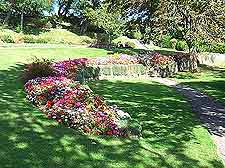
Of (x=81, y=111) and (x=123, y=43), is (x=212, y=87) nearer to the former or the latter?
(x=81, y=111)

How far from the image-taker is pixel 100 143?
34.9 feet

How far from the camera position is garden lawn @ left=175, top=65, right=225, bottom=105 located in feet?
79.1

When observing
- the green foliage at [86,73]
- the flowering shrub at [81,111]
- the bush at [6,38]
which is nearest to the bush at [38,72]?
the green foliage at [86,73]

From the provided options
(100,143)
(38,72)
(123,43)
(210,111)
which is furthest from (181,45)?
(100,143)

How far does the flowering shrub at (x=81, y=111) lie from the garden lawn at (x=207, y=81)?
963 centimetres

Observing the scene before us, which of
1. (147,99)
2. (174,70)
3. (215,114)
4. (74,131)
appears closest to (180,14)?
(174,70)

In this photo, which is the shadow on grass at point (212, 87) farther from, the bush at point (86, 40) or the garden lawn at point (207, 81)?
the bush at point (86, 40)

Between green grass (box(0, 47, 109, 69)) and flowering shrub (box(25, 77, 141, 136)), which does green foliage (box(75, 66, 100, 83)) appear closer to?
green grass (box(0, 47, 109, 69))

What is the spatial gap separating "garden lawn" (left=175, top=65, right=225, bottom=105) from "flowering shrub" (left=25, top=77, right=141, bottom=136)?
9.63m

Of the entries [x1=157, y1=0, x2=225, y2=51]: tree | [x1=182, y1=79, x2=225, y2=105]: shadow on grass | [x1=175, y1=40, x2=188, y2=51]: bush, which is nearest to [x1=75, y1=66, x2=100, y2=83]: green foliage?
[x1=182, y1=79, x2=225, y2=105]: shadow on grass

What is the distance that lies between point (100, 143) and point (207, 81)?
20.8 m

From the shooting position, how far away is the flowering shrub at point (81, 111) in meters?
11.7

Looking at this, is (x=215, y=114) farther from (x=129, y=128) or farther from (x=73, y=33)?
(x=73, y=33)

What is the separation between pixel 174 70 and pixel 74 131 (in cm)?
2330
